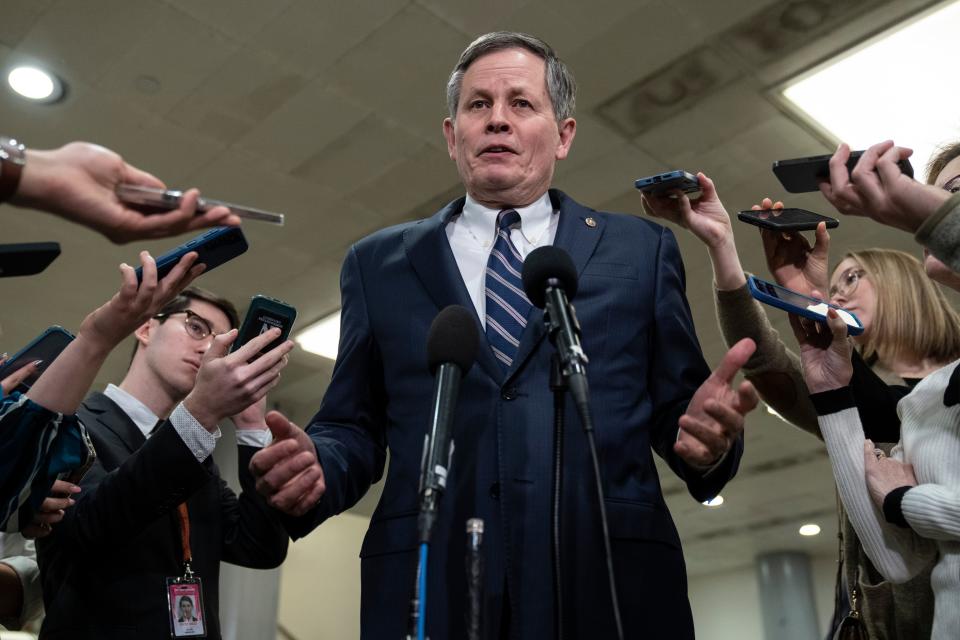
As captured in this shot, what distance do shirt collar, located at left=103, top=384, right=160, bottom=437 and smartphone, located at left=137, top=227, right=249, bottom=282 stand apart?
2.79 feet

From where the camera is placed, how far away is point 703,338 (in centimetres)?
809

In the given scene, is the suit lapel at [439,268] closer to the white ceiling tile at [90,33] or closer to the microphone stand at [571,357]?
the microphone stand at [571,357]

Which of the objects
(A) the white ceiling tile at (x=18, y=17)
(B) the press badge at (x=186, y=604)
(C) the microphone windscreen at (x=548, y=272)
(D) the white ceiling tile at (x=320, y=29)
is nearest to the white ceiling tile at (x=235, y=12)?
(D) the white ceiling tile at (x=320, y=29)

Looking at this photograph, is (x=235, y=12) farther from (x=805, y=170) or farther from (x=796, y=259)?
(x=805, y=170)

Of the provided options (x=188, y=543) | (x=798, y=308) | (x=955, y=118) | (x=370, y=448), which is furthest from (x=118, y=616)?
(x=955, y=118)

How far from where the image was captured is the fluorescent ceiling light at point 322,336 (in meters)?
7.65

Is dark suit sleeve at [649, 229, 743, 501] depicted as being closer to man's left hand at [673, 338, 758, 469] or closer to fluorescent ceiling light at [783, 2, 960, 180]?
man's left hand at [673, 338, 758, 469]

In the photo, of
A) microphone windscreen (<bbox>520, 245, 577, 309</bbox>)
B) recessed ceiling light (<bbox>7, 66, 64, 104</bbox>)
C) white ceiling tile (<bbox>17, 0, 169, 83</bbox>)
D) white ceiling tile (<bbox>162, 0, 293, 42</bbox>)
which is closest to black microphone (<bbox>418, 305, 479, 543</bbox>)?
microphone windscreen (<bbox>520, 245, 577, 309</bbox>)

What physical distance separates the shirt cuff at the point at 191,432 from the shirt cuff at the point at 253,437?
28 centimetres

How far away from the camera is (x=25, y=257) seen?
1577mm

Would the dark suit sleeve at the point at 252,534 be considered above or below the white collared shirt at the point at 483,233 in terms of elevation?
below

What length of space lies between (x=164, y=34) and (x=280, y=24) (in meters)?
0.57

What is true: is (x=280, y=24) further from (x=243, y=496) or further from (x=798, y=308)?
(x=798, y=308)

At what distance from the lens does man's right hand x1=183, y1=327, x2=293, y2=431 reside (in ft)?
7.02
